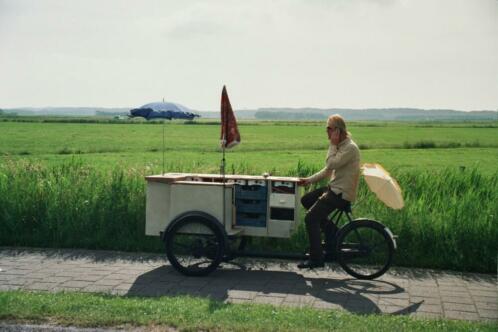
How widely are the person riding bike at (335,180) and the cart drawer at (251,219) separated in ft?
2.04

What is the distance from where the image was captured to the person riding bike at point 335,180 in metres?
7.43

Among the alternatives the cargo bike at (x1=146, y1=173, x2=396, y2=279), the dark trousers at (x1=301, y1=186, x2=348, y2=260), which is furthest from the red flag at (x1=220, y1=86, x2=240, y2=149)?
the dark trousers at (x1=301, y1=186, x2=348, y2=260)

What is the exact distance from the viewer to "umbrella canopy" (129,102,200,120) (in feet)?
29.1

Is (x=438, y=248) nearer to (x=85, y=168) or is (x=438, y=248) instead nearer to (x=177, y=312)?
(x=177, y=312)

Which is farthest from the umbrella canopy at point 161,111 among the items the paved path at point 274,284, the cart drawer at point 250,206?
the paved path at point 274,284

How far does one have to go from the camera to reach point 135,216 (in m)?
9.81

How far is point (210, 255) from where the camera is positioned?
787 centimetres

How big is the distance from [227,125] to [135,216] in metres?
2.91

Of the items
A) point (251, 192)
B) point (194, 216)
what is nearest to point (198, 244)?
point (194, 216)

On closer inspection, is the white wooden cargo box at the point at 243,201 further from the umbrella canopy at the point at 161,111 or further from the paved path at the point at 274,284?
the umbrella canopy at the point at 161,111

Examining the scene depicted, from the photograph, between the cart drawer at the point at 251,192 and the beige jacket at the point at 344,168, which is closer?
the beige jacket at the point at 344,168

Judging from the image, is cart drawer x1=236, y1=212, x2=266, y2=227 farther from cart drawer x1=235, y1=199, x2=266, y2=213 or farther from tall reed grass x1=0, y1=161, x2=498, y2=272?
tall reed grass x1=0, y1=161, x2=498, y2=272

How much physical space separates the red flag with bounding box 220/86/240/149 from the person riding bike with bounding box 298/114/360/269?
38.9 inches

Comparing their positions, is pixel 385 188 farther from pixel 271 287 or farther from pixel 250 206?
pixel 271 287
